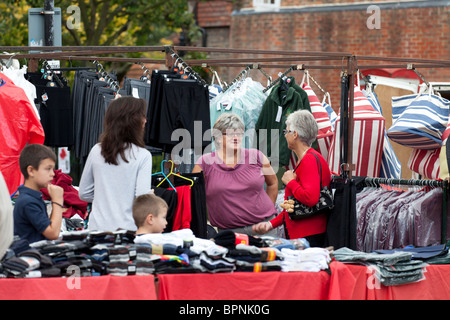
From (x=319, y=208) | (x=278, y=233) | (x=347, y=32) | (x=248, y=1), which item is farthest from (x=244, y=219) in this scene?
(x=248, y=1)

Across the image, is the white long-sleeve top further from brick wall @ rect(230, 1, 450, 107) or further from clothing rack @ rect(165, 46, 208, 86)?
brick wall @ rect(230, 1, 450, 107)

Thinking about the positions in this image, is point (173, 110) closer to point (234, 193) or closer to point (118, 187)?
point (234, 193)

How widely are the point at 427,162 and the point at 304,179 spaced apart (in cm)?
189

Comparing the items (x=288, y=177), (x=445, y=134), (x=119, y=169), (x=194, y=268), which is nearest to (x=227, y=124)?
(x=288, y=177)

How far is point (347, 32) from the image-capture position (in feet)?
58.6

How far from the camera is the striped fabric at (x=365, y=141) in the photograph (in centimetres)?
793

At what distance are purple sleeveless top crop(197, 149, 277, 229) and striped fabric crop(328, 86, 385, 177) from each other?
1593mm

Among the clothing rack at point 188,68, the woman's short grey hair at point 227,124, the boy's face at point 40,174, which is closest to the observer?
the boy's face at point 40,174

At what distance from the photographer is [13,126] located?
7074mm

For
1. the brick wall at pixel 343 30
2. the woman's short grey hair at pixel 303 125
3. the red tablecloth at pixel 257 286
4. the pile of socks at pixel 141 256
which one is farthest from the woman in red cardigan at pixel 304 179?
the brick wall at pixel 343 30

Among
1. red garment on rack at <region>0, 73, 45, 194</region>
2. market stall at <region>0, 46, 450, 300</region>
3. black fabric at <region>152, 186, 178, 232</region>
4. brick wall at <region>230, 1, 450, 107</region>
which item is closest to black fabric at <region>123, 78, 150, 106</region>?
market stall at <region>0, 46, 450, 300</region>

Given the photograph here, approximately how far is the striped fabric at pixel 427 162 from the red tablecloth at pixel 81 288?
3700 millimetres

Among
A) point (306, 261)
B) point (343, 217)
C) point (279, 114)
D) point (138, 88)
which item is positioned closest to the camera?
point (306, 261)

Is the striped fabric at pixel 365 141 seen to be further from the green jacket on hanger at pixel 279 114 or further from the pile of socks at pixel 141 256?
the pile of socks at pixel 141 256
